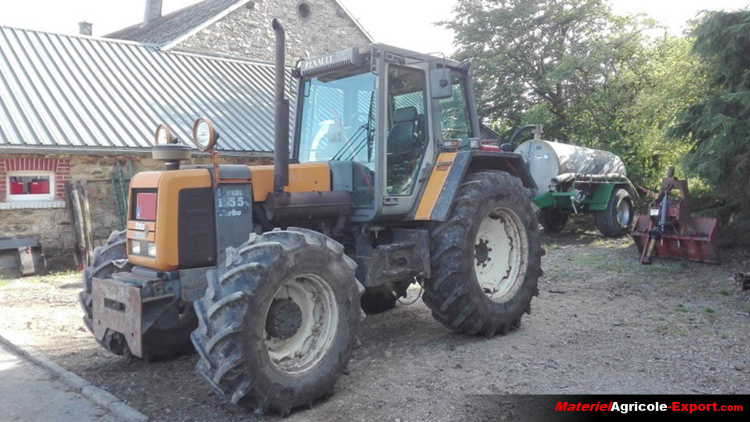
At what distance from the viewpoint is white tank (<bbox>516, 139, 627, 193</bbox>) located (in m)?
11.8

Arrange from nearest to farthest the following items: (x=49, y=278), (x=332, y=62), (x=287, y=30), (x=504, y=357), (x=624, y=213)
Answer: (x=504, y=357), (x=332, y=62), (x=49, y=278), (x=624, y=213), (x=287, y=30)

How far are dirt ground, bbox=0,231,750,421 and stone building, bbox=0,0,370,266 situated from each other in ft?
11.2

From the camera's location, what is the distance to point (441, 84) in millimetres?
4828

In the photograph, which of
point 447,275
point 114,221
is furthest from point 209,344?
point 114,221

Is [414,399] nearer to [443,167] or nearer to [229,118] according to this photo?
[443,167]

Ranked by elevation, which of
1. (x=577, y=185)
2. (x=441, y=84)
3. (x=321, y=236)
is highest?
(x=441, y=84)

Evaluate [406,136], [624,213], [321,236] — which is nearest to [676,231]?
[624,213]

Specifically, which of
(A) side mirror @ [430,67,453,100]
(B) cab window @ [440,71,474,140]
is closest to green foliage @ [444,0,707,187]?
(B) cab window @ [440,71,474,140]

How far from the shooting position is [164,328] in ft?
13.9

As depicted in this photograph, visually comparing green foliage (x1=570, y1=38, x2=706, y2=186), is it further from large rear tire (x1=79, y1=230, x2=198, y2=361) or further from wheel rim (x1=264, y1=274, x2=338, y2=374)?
large rear tire (x1=79, y1=230, x2=198, y2=361)

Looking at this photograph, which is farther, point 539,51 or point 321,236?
point 539,51

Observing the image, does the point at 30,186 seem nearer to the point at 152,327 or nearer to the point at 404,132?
the point at 152,327

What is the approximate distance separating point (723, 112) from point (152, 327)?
24.9ft

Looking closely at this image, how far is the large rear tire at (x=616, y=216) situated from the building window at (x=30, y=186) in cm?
1044
